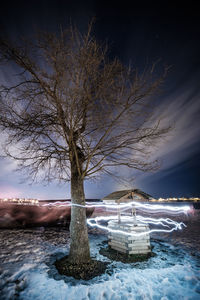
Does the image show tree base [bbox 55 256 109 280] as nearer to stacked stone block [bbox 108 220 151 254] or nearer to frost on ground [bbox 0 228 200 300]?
frost on ground [bbox 0 228 200 300]

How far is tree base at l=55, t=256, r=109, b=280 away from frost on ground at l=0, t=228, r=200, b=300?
18 cm

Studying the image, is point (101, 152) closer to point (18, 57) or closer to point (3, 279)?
point (18, 57)

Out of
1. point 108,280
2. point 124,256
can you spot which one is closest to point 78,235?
point 108,280

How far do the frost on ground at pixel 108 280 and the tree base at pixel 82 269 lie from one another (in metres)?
0.18

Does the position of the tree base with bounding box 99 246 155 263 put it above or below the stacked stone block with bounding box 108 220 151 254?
below

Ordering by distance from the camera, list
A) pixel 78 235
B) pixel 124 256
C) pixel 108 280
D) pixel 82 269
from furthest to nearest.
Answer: pixel 124 256, pixel 78 235, pixel 82 269, pixel 108 280

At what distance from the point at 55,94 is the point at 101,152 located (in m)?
2.58

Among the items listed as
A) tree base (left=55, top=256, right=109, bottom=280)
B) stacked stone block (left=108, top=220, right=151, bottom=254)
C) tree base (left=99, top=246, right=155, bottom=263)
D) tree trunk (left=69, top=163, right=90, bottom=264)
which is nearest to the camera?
tree base (left=55, top=256, right=109, bottom=280)

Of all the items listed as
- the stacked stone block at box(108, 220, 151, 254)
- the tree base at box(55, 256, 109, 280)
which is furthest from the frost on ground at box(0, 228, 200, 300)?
the stacked stone block at box(108, 220, 151, 254)

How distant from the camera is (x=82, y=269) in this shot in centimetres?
473

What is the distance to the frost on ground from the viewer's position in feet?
11.8

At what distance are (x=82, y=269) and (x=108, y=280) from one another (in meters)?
0.94

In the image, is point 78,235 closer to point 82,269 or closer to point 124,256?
point 82,269

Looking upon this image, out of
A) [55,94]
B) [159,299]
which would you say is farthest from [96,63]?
[159,299]
